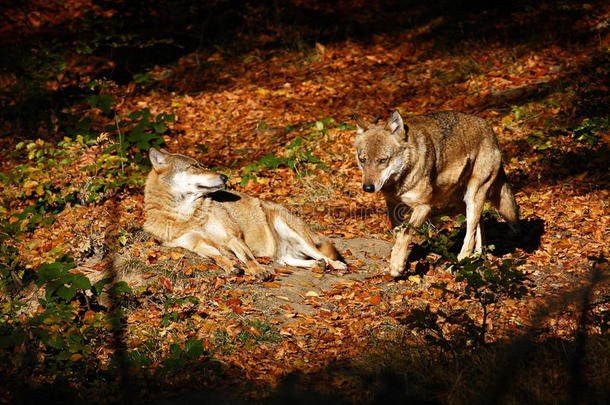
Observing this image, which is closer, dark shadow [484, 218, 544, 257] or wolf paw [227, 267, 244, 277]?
wolf paw [227, 267, 244, 277]

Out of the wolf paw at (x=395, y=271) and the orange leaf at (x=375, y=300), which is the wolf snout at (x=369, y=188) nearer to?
the wolf paw at (x=395, y=271)

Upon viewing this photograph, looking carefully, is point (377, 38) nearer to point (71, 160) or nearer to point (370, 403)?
point (71, 160)

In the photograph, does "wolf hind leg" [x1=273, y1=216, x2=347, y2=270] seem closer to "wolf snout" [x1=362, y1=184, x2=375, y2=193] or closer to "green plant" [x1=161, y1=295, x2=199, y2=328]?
"wolf snout" [x1=362, y1=184, x2=375, y2=193]

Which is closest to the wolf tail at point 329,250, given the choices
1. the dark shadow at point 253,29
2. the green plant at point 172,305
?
the green plant at point 172,305

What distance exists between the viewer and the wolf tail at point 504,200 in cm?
802

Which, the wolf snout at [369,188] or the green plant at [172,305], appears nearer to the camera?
the green plant at [172,305]

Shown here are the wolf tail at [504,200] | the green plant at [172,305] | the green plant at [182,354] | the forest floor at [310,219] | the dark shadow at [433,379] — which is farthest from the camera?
the wolf tail at [504,200]

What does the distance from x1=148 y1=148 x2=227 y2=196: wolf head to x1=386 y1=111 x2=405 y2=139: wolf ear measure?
2.33 metres

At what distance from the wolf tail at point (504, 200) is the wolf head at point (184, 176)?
12.9 ft

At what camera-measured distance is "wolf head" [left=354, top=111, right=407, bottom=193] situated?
6898 mm

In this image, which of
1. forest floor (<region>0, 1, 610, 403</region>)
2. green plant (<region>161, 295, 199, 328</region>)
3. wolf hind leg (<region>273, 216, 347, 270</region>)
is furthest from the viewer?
wolf hind leg (<region>273, 216, 347, 270</region>)

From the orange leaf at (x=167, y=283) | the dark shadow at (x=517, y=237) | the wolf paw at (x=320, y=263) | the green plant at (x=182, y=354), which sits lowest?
the dark shadow at (x=517, y=237)

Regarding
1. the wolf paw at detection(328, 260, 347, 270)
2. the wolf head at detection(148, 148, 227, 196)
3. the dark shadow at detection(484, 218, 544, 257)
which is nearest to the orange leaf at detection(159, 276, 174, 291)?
the wolf head at detection(148, 148, 227, 196)

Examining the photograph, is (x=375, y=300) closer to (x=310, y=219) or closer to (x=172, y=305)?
(x=172, y=305)
